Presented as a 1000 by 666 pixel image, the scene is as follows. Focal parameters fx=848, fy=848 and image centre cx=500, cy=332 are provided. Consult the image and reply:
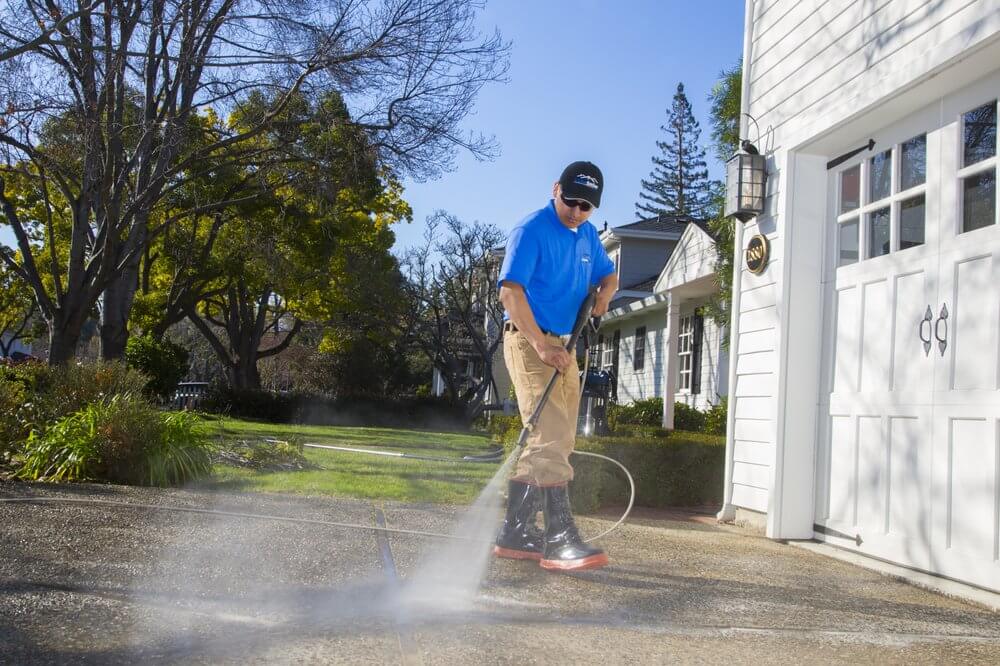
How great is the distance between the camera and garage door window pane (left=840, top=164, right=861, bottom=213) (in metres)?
5.02

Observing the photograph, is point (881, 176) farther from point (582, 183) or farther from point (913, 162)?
point (582, 183)

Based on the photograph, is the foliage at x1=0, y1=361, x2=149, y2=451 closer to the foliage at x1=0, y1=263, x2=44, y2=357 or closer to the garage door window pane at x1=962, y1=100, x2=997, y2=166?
the garage door window pane at x1=962, y1=100, x2=997, y2=166

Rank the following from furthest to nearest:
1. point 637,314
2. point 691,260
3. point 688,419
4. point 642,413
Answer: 1. point 637,314
2. point 642,413
3. point 688,419
4. point 691,260

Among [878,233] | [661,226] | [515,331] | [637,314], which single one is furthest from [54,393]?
[661,226]

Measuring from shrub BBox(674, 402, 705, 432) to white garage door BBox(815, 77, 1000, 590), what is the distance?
924 cm

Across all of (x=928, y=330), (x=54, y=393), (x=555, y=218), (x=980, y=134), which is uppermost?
(x=980, y=134)

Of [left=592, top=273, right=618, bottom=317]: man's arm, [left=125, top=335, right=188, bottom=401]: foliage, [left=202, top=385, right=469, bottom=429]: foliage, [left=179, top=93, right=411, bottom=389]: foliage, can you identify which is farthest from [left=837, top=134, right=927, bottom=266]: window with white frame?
[left=202, top=385, right=469, bottom=429]: foliage

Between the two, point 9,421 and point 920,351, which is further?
point 9,421

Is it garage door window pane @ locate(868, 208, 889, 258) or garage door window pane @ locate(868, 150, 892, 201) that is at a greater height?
garage door window pane @ locate(868, 150, 892, 201)

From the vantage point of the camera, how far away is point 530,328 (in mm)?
3605

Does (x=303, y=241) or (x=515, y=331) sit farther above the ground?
(x=303, y=241)

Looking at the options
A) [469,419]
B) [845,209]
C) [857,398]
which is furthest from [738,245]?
[469,419]

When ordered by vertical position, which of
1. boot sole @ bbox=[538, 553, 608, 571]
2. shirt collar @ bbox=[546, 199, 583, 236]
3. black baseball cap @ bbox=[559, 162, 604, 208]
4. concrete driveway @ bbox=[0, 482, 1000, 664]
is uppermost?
black baseball cap @ bbox=[559, 162, 604, 208]

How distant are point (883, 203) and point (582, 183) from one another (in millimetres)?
1952
